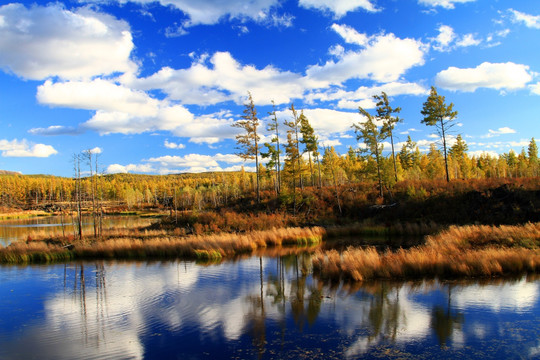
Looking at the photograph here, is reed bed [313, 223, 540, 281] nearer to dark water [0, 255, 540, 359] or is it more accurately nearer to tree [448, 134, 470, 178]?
dark water [0, 255, 540, 359]

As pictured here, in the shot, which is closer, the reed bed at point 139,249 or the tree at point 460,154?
the reed bed at point 139,249

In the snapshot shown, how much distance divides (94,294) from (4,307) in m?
3.32

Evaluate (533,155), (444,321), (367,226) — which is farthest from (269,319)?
(533,155)

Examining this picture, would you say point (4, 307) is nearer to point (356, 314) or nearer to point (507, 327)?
point (356, 314)

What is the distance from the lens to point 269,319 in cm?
1154

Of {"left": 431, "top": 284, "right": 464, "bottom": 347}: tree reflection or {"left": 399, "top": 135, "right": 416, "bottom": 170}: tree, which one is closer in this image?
{"left": 431, "top": 284, "right": 464, "bottom": 347}: tree reflection

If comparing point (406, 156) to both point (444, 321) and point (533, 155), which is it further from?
point (444, 321)

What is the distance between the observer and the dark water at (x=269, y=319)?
8.97 m

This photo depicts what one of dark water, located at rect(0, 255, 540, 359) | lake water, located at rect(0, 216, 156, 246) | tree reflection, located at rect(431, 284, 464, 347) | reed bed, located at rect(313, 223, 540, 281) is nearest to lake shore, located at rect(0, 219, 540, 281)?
reed bed, located at rect(313, 223, 540, 281)

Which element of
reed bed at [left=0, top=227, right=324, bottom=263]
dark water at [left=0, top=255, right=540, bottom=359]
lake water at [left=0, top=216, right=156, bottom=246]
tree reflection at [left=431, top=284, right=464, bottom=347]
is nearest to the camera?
dark water at [left=0, top=255, right=540, bottom=359]

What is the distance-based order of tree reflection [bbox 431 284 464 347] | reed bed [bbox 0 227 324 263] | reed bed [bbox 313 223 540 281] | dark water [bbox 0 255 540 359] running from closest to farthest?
dark water [bbox 0 255 540 359] → tree reflection [bbox 431 284 464 347] → reed bed [bbox 313 223 540 281] → reed bed [bbox 0 227 324 263]

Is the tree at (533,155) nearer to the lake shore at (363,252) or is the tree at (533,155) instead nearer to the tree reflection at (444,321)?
the lake shore at (363,252)

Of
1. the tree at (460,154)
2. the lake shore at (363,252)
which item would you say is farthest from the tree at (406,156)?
the lake shore at (363,252)

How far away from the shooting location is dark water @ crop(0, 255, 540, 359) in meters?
8.97
